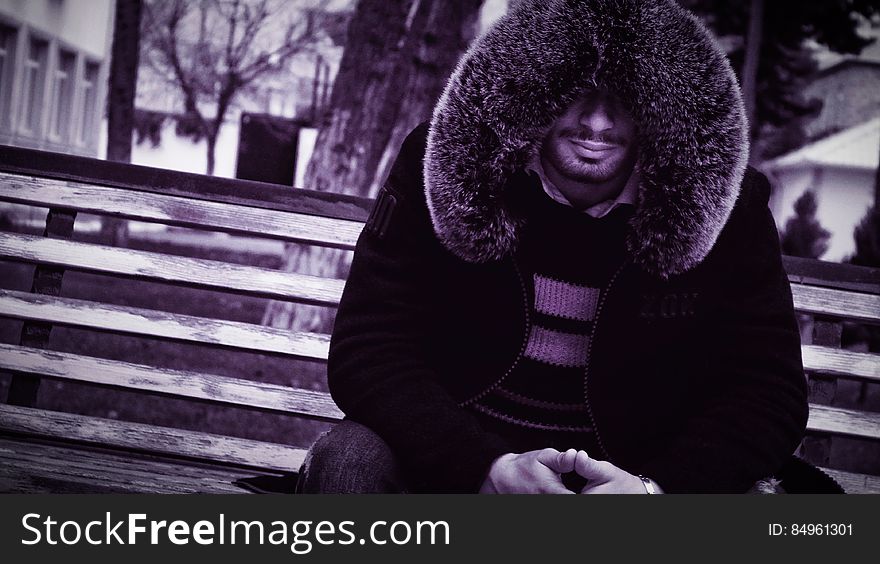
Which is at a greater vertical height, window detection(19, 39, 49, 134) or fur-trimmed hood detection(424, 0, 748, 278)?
window detection(19, 39, 49, 134)

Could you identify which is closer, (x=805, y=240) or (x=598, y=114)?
(x=598, y=114)

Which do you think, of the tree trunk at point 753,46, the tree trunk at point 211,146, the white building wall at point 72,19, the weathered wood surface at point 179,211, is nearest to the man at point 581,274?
the weathered wood surface at point 179,211

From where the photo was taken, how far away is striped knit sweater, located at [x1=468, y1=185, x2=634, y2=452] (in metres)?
2.35

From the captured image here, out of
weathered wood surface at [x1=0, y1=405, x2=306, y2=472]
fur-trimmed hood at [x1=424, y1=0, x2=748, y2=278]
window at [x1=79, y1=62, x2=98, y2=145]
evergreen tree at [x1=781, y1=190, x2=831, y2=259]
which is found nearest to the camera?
fur-trimmed hood at [x1=424, y1=0, x2=748, y2=278]

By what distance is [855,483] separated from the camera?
3324mm

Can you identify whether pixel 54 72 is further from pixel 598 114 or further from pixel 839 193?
pixel 839 193

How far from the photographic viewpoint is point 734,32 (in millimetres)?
19891

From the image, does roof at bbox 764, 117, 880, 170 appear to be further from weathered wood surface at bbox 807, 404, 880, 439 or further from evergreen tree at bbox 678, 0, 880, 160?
weathered wood surface at bbox 807, 404, 880, 439

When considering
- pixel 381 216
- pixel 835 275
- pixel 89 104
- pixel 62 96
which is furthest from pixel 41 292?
pixel 89 104

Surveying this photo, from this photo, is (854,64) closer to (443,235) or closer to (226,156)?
(226,156)

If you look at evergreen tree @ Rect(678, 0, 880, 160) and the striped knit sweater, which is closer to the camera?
the striped knit sweater

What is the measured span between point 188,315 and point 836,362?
2.27m

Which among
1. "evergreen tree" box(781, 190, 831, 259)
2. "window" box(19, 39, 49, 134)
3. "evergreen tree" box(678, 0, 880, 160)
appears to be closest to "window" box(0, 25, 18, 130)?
"window" box(19, 39, 49, 134)

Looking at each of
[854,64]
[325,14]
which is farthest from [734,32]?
[854,64]
